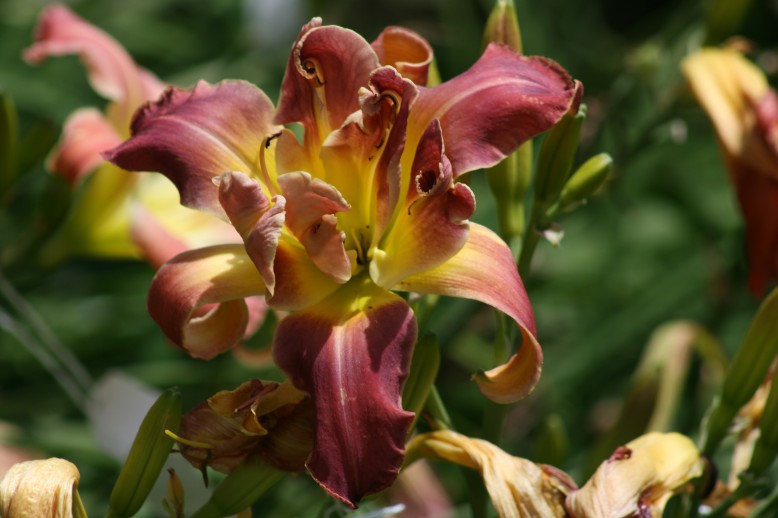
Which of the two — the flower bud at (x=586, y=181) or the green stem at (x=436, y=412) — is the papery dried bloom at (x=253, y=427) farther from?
the flower bud at (x=586, y=181)

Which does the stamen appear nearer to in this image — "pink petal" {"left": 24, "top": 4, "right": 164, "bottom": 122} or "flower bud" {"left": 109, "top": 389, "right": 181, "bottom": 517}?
"flower bud" {"left": 109, "top": 389, "right": 181, "bottom": 517}

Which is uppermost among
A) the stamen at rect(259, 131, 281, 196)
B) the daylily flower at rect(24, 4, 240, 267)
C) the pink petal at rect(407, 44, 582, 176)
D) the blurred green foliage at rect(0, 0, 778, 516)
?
the pink petal at rect(407, 44, 582, 176)

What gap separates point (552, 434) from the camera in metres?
0.74

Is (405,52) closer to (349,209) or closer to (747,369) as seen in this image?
(349,209)

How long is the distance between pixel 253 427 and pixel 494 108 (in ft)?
0.66

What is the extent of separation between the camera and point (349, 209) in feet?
1.93

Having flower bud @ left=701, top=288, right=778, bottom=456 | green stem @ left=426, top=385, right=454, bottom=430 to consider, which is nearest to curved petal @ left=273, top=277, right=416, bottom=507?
green stem @ left=426, top=385, right=454, bottom=430

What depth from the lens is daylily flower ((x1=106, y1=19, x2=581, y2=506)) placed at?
54 cm

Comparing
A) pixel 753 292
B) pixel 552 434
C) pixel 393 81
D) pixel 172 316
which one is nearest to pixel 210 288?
pixel 172 316

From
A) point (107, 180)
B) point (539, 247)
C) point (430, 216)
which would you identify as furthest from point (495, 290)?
point (539, 247)

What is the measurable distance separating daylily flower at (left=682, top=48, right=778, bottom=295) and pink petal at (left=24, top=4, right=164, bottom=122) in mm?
452

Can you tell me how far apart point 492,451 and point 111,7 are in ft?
3.45

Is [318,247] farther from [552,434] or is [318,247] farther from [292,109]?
[552,434]

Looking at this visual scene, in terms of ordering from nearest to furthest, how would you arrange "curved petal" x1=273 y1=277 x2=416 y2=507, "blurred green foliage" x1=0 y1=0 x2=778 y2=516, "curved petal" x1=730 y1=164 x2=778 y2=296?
"curved petal" x1=273 y1=277 x2=416 y2=507, "curved petal" x1=730 y1=164 x2=778 y2=296, "blurred green foliage" x1=0 y1=0 x2=778 y2=516
